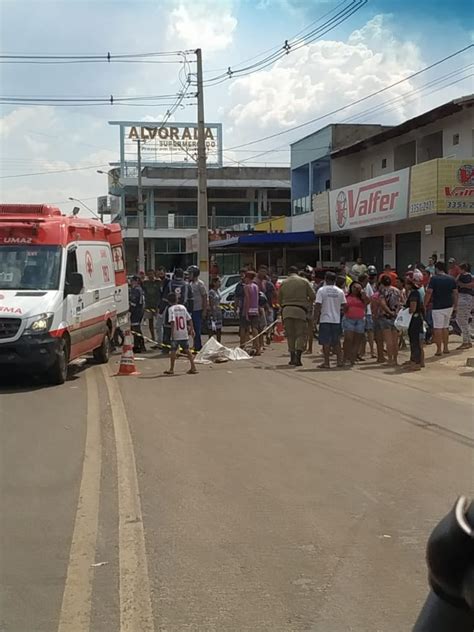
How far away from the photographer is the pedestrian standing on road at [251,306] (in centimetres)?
1627

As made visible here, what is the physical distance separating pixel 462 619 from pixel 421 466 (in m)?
5.37

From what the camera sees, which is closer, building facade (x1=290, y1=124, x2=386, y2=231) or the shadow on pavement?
the shadow on pavement

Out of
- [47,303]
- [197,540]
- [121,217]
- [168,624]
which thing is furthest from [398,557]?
[121,217]

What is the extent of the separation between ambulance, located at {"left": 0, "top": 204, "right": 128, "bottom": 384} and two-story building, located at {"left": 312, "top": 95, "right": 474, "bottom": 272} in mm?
10616

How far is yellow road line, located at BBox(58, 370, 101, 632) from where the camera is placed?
3785 millimetres

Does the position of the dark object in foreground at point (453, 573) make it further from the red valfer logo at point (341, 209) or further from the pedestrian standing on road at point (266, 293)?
the red valfer logo at point (341, 209)

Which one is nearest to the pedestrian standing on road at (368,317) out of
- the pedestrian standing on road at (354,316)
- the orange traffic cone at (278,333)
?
the pedestrian standing on road at (354,316)

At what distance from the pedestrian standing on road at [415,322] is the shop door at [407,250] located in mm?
12455

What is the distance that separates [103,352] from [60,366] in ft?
10.8

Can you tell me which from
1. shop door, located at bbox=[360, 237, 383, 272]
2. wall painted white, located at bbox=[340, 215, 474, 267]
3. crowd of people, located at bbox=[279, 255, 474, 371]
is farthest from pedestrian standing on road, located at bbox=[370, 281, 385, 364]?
shop door, located at bbox=[360, 237, 383, 272]

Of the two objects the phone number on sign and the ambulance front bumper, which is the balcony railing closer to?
the phone number on sign

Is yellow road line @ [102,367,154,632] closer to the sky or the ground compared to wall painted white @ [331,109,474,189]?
closer to the ground

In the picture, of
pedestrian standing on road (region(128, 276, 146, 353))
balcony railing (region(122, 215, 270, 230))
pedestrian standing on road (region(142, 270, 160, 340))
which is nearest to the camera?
pedestrian standing on road (region(128, 276, 146, 353))

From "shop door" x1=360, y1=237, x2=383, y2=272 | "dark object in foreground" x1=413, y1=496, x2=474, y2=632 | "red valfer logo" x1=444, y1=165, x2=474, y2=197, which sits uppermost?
"red valfer logo" x1=444, y1=165, x2=474, y2=197
